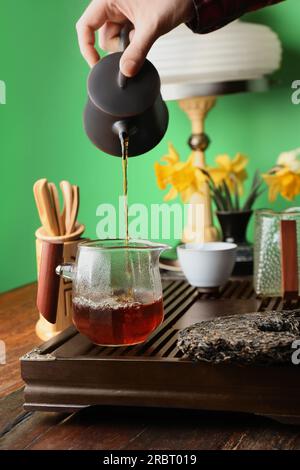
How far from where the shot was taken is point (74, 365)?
3.11ft

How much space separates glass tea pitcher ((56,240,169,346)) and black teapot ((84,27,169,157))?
0.77 feet

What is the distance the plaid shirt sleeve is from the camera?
1.25 meters

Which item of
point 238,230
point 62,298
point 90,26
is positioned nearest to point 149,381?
point 62,298

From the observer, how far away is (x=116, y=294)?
1014 mm

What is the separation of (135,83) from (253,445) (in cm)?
58

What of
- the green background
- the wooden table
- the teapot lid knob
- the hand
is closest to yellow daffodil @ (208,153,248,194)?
the green background

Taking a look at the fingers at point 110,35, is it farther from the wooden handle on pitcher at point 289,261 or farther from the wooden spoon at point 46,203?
the wooden handle on pitcher at point 289,261

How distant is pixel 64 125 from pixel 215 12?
3.27 feet

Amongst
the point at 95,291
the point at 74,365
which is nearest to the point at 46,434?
the point at 74,365

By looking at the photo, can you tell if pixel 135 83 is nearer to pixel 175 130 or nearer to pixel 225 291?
pixel 225 291

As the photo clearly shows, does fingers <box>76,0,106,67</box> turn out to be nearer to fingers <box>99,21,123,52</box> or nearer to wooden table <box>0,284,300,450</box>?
fingers <box>99,21,123,52</box>

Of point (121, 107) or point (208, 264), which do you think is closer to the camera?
point (121, 107)

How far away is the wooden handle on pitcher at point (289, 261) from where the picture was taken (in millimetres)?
1326

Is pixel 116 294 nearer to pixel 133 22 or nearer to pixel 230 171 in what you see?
pixel 133 22
